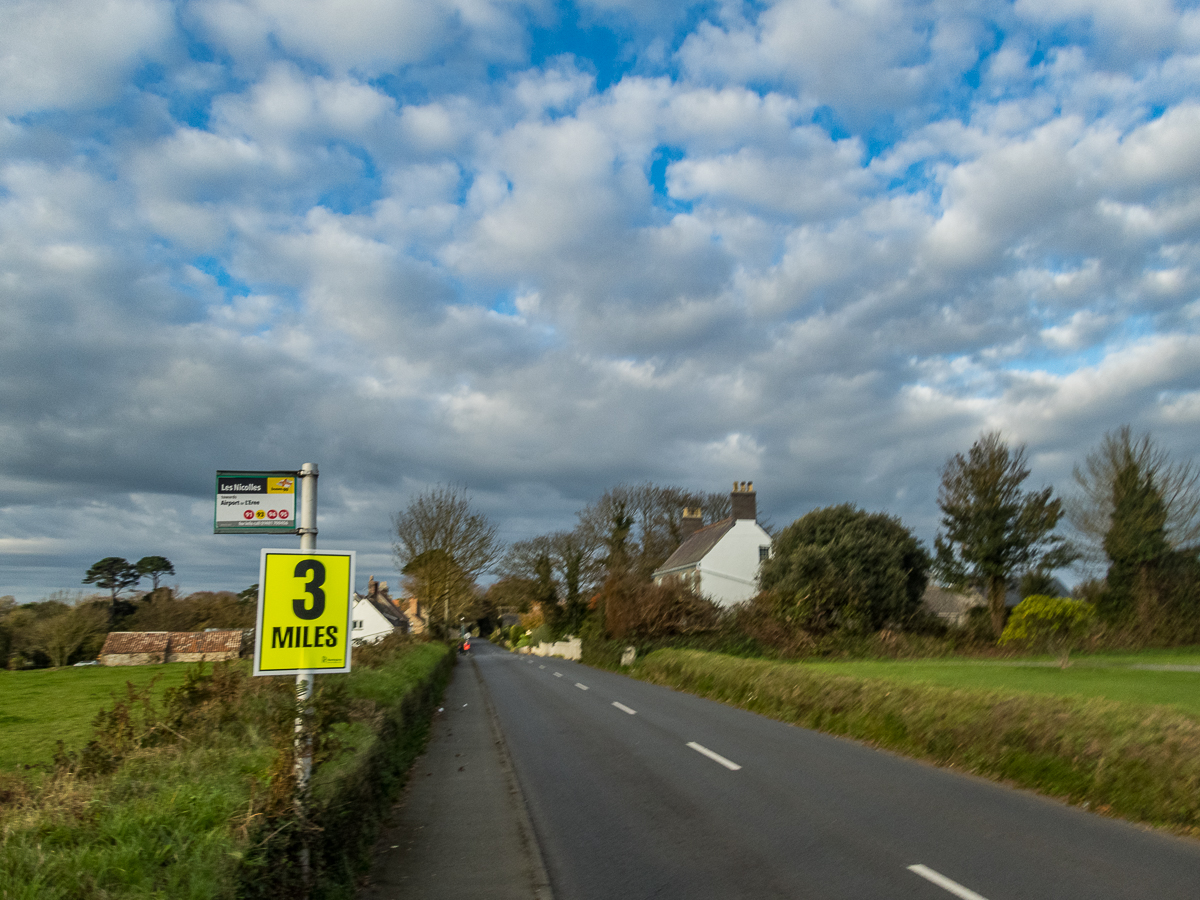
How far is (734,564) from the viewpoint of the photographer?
46938 mm

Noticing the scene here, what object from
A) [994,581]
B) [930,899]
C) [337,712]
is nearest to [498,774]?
[337,712]

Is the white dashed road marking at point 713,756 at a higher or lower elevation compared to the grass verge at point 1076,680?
lower

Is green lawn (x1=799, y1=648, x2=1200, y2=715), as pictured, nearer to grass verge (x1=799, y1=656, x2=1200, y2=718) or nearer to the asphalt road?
grass verge (x1=799, y1=656, x2=1200, y2=718)

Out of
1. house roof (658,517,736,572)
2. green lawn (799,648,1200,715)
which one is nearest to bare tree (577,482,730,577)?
house roof (658,517,736,572)

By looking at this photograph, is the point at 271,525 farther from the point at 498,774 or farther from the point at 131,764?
the point at 498,774

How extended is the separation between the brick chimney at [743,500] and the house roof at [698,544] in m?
0.74

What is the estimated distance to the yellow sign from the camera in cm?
541

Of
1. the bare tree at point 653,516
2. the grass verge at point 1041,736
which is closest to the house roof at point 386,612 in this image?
the bare tree at point 653,516

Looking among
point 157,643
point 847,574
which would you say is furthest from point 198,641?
point 847,574

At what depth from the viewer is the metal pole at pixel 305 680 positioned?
5.24 meters

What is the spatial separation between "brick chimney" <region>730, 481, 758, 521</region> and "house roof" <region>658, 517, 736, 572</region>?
74 cm

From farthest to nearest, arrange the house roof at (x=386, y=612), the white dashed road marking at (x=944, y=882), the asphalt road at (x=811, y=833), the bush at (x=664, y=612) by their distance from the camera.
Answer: the house roof at (x=386, y=612) < the bush at (x=664, y=612) < the asphalt road at (x=811, y=833) < the white dashed road marking at (x=944, y=882)

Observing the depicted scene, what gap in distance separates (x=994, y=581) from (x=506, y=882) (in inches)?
1407

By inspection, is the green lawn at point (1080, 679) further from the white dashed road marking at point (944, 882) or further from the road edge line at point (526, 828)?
the road edge line at point (526, 828)
